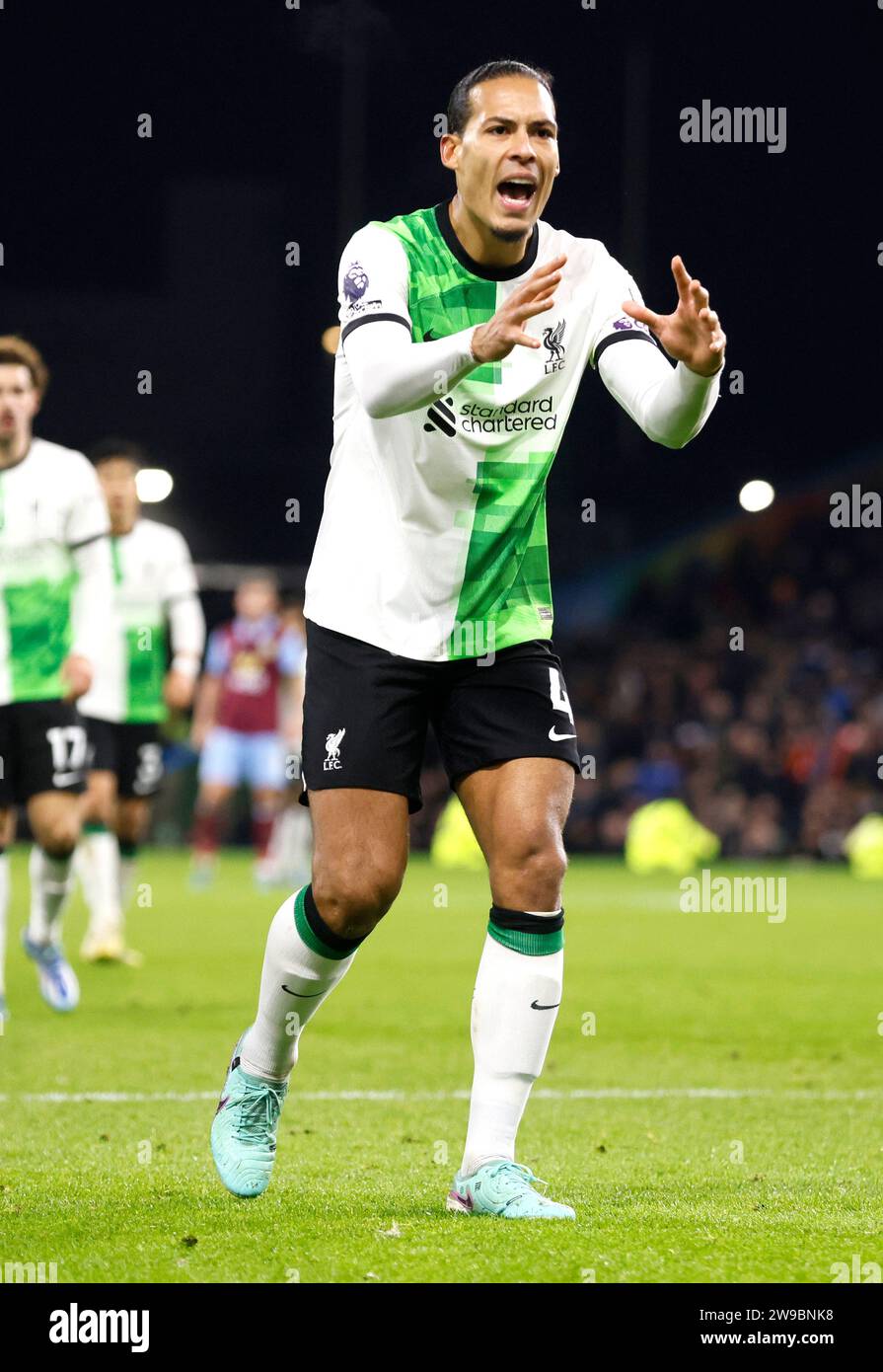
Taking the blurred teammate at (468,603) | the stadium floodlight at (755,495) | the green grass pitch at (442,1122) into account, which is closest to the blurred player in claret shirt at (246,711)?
the green grass pitch at (442,1122)

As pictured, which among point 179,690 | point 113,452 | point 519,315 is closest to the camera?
point 519,315

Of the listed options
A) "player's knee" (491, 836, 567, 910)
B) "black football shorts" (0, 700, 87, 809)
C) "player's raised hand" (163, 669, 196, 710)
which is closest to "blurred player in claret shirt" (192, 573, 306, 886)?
"player's raised hand" (163, 669, 196, 710)

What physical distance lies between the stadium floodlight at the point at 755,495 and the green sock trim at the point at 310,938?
20.3 m

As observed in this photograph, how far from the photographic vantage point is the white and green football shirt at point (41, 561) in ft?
26.1

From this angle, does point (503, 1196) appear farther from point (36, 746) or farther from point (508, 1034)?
point (36, 746)

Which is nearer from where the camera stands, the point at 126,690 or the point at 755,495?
the point at 126,690

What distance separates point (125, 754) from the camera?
11.3 meters

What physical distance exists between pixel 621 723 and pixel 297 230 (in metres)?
8.70

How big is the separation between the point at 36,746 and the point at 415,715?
3810 millimetres

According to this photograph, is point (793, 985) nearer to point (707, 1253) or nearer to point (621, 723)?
point (707, 1253)

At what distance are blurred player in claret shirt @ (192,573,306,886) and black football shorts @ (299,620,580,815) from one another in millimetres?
12921

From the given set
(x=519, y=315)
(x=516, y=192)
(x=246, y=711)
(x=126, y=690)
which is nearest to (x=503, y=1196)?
(x=519, y=315)

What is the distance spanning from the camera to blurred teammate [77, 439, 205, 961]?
10836mm

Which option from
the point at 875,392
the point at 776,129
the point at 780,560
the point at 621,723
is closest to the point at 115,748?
the point at 776,129
